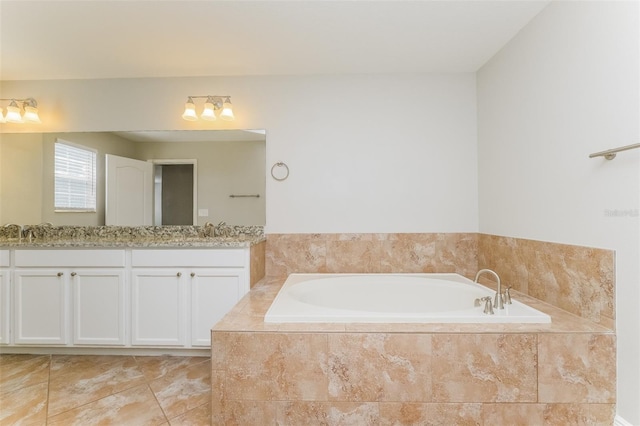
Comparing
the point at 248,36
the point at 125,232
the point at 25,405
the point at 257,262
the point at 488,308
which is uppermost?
the point at 248,36

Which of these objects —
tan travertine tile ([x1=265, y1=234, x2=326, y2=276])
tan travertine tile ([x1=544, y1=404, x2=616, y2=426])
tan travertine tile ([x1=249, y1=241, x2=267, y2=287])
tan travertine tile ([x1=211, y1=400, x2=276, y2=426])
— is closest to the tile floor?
tan travertine tile ([x1=211, y1=400, x2=276, y2=426])

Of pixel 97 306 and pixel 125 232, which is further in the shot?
pixel 125 232

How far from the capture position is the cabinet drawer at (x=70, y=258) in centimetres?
238

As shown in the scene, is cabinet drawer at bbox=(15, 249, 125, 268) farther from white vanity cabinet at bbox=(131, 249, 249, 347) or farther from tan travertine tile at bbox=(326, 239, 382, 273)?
tan travertine tile at bbox=(326, 239, 382, 273)

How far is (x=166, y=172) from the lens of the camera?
282 cm

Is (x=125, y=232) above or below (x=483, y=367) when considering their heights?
above

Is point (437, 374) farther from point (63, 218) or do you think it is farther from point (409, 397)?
point (63, 218)

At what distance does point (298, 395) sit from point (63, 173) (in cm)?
285

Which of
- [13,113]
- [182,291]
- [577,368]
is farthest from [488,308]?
[13,113]

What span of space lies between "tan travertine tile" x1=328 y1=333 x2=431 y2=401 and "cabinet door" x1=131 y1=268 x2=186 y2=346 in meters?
1.42

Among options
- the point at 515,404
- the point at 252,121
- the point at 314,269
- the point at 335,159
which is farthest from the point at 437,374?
the point at 252,121

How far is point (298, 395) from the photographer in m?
1.49

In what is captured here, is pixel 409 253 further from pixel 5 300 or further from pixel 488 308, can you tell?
pixel 5 300

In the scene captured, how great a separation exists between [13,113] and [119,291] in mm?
1840
